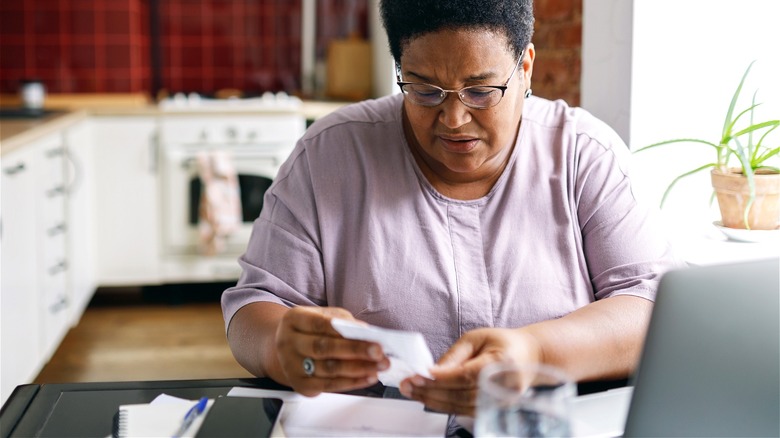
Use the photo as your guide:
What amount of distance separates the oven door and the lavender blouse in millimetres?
2537

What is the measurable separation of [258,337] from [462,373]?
14.5 inches

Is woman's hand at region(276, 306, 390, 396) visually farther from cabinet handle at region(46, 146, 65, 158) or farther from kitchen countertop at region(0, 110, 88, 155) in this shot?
cabinet handle at region(46, 146, 65, 158)

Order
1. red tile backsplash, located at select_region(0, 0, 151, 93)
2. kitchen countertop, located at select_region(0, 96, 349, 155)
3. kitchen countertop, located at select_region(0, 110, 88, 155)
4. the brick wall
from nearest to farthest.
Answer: the brick wall
kitchen countertop, located at select_region(0, 110, 88, 155)
kitchen countertop, located at select_region(0, 96, 349, 155)
red tile backsplash, located at select_region(0, 0, 151, 93)

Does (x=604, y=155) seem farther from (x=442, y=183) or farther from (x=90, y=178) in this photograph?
(x=90, y=178)

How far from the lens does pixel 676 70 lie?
6.16 feet

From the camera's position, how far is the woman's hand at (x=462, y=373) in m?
0.92

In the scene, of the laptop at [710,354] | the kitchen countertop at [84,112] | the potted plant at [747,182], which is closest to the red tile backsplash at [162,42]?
the kitchen countertop at [84,112]

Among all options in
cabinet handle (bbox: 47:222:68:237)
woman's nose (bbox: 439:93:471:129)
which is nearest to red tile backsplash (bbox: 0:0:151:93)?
cabinet handle (bbox: 47:222:68:237)

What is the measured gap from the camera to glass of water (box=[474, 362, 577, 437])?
25.5 inches

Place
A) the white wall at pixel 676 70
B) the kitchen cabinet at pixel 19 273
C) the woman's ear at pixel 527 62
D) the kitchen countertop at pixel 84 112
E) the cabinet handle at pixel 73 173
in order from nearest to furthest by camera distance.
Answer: the woman's ear at pixel 527 62, the white wall at pixel 676 70, the kitchen cabinet at pixel 19 273, the kitchen countertop at pixel 84 112, the cabinet handle at pixel 73 173

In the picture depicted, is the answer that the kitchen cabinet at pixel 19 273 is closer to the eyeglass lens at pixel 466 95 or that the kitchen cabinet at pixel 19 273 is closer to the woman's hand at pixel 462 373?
the eyeglass lens at pixel 466 95

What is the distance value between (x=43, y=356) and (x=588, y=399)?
2354 millimetres

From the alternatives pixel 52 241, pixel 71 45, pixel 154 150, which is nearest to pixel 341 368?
pixel 52 241

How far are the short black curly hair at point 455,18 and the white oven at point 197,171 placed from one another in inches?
103
